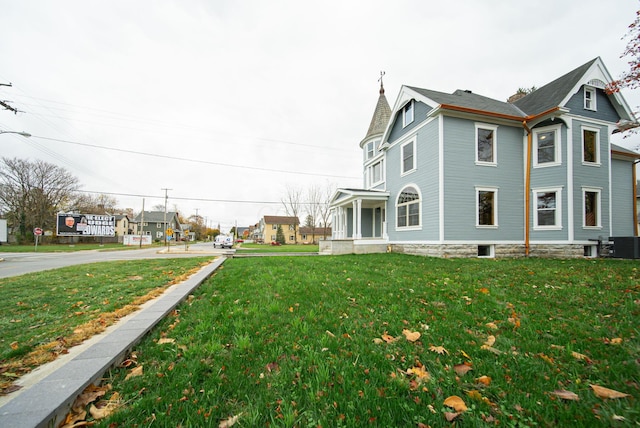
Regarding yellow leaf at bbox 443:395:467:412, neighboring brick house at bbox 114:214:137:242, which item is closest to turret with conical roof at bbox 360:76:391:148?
yellow leaf at bbox 443:395:467:412

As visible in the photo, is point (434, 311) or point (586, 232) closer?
point (434, 311)

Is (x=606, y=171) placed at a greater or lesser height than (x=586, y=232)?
greater

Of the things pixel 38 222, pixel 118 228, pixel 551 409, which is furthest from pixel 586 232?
pixel 118 228

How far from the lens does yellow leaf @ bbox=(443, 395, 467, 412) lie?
62.1 inches

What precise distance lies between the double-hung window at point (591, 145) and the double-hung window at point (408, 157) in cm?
763

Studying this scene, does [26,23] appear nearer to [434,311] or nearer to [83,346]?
[83,346]

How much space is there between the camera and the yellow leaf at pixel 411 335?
2628 millimetres

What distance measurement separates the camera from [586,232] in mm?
10828

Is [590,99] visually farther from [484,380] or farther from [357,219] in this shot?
[484,380]

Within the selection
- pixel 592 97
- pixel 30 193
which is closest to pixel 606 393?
pixel 592 97

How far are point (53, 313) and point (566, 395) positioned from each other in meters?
6.18

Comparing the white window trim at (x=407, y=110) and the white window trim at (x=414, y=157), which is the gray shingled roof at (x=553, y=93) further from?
the white window trim at (x=414, y=157)

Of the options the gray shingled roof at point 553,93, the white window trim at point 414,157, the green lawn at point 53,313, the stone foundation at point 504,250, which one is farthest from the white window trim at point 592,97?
the green lawn at point 53,313

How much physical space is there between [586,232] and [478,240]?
16.3ft
